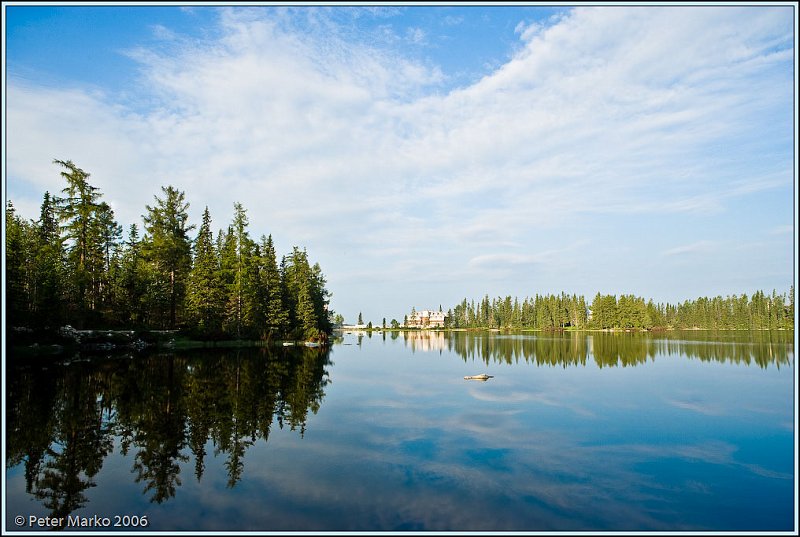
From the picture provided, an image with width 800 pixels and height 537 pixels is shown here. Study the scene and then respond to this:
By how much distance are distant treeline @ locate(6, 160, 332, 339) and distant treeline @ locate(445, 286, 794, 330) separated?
113 meters

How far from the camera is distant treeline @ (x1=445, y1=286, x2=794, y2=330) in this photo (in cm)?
15050

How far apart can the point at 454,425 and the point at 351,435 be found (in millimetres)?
4702

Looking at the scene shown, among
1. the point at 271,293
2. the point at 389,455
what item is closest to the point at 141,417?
the point at 389,455

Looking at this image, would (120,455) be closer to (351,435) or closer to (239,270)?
(351,435)

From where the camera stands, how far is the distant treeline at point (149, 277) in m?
44.2

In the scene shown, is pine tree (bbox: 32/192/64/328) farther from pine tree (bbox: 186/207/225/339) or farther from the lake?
pine tree (bbox: 186/207/225/339)

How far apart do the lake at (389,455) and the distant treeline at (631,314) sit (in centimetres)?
12823

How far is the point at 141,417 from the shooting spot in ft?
66.1

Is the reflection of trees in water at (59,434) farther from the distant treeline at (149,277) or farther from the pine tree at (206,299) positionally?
the pine tree at (206,299)

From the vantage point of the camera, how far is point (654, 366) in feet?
145

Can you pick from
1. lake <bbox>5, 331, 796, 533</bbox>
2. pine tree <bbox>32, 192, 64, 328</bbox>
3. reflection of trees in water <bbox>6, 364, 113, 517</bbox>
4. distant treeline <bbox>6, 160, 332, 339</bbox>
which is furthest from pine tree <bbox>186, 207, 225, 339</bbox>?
reflection of trees in water <bbox>6, 364, 113, 517</bbox>

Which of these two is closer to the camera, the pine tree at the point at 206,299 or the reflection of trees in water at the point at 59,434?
the reflection of trees in water at the point at 59,434

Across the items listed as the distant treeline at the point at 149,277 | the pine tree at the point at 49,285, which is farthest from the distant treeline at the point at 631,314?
the pine tree at the point at 49,285

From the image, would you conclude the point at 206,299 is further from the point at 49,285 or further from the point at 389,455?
the point at 389,455
